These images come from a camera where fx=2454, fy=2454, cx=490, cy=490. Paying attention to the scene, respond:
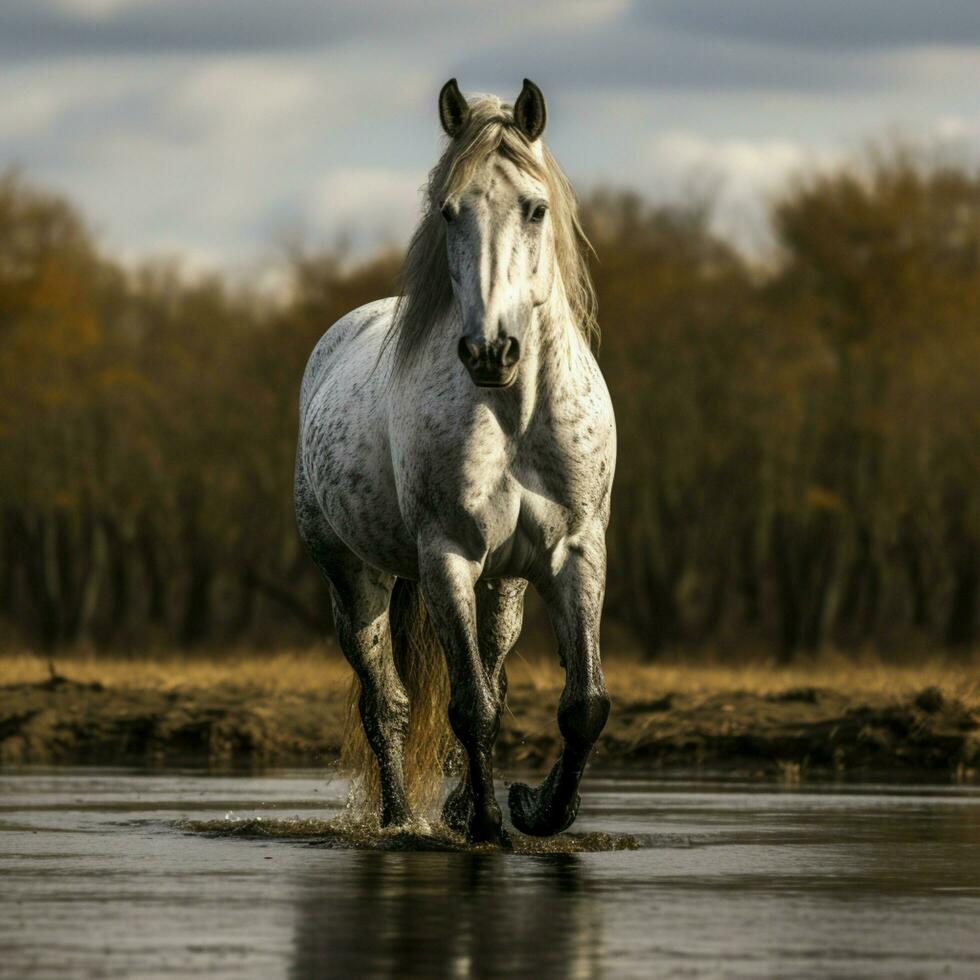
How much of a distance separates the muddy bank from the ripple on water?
19.6 ft

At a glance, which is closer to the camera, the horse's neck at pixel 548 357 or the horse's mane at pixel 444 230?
the horse's mane at pixel 444 230

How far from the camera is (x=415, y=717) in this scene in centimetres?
1272

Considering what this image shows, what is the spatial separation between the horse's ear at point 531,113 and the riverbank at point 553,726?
767cm

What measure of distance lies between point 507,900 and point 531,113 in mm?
3737

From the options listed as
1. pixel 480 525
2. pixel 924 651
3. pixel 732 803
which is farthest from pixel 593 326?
pixel 924 651

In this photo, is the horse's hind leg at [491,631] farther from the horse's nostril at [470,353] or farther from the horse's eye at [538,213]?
the horse's nostril at [470,353]

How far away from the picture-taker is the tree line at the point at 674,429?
147 feet

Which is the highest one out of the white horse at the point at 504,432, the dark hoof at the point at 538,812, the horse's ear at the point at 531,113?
the horse's ear at the point at 531,113

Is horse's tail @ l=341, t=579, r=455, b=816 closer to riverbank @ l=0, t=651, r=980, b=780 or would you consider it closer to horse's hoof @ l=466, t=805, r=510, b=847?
horse's hoof @ l=466, t=805, r=510, b=847

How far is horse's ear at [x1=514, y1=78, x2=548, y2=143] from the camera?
10.5 metres

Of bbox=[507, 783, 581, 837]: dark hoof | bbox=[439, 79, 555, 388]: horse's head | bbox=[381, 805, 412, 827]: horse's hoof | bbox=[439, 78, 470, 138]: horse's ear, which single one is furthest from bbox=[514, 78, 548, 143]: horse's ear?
bbox=[381, 805, 412, 827]: horse's hoof

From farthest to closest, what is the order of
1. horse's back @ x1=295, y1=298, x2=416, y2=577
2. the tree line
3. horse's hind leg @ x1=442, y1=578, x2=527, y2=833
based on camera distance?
the tree line, horse's hind leg @ x1=442, y1=578, x2=527, y2=833, horse's back @ x1=295, y1=298, x2=416, y2=577

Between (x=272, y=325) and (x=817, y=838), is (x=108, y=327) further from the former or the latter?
(x=817, y=838)

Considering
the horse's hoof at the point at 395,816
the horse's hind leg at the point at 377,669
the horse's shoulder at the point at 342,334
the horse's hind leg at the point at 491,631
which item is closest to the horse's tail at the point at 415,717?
the horse's hind leg at the point at 377,669
